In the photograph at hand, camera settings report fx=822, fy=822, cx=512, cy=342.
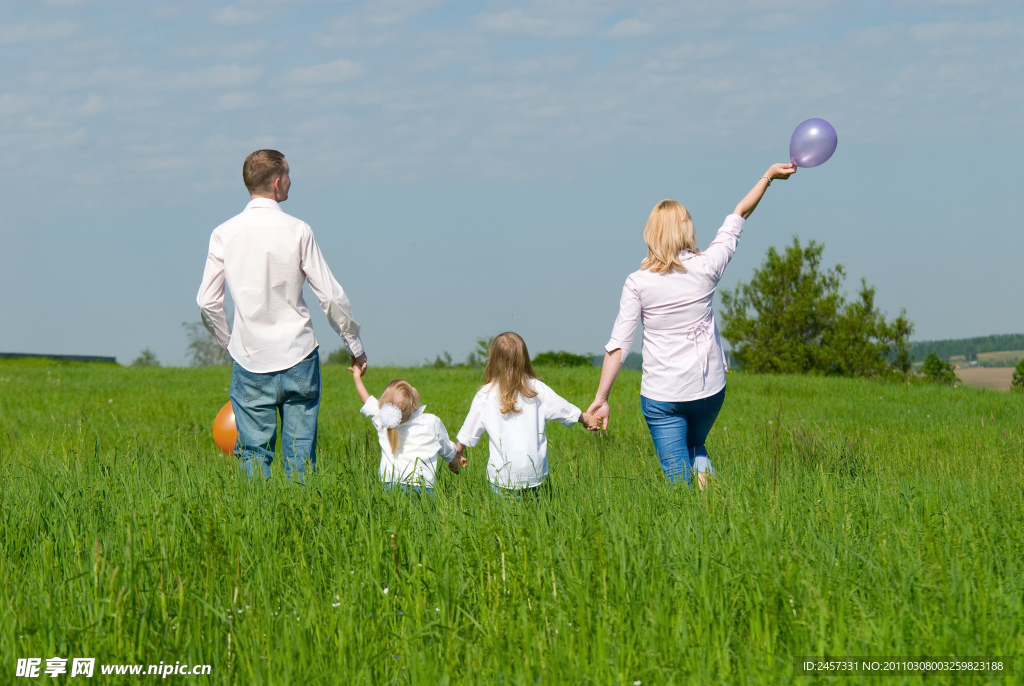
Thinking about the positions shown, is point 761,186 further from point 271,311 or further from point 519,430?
point 271,311

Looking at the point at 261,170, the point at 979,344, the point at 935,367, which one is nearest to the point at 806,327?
the point at 935,367

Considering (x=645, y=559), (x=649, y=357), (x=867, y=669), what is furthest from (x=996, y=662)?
(x=649, y=357)

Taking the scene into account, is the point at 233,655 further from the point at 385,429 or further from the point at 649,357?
the point at 649,357

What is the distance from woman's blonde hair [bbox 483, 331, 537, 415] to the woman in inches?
20.8

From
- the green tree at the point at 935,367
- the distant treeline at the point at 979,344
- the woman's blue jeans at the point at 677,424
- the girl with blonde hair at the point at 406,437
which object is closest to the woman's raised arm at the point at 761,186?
the woman's blue jeans at the point at 677,424

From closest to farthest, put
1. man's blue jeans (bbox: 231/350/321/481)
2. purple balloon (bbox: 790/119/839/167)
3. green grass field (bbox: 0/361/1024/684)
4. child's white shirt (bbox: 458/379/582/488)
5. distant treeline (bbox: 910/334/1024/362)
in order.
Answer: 1. green grass field (bbox: 0/361/1024/684)
2. child's white shirt (bbox: 458/379/582/488)
3. man's blue jeans (bbox: 231/350/321/481)
4. purple balloon (bbox: 790/119/839/167)
5. distant treeline (bbox: 910/334/1024/362)

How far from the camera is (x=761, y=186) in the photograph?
5.87 metres

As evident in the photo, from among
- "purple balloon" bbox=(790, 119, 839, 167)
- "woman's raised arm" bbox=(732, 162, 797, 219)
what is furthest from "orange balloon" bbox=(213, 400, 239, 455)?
"purple balloon" bbox=(790, 119, 839, 167)

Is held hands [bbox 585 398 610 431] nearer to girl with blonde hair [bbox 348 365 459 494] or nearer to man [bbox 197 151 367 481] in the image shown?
girl with blonde hair [bbox 348 365 459 494]

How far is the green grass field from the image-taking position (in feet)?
9.80

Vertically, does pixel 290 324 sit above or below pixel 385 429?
above

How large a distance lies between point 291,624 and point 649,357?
3208 mm

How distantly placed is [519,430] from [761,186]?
2.46 m

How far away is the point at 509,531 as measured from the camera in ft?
13.5
